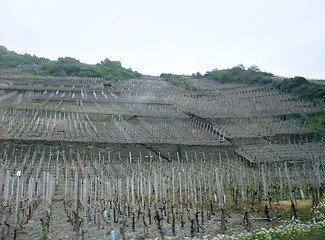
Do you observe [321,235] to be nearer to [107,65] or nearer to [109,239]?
[109,239]

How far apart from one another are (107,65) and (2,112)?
5424cm

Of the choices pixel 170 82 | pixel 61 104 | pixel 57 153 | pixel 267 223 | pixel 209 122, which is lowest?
pixel 267 223

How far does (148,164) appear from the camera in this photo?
22219 mm

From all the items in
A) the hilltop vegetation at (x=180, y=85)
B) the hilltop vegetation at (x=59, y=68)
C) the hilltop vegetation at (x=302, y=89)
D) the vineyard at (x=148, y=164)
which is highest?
the hilltop vegetation at (x=59, y=68)

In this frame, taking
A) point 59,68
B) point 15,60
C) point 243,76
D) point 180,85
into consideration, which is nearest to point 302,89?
point 243,76

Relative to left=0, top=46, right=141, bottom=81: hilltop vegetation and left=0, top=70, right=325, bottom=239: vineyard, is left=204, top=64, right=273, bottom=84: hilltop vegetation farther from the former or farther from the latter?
left=0, top=46, right=141, bottom=81: hilltop vegetation

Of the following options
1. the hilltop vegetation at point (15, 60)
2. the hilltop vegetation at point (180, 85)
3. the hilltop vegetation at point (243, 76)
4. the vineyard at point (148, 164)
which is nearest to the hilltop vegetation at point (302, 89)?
the vineyard at point (148, 164)

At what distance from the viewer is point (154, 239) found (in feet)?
32.0

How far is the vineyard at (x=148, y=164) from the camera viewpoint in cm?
1146

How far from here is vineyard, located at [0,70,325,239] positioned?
11461mm

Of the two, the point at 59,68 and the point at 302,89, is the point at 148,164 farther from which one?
the point at 59,68

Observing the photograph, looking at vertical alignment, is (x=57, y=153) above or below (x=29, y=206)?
above

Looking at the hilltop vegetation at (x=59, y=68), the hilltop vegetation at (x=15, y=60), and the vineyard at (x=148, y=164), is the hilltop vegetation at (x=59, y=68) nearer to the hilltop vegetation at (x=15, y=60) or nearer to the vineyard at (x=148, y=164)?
the hilltop vegetation at (x=15, y=60)

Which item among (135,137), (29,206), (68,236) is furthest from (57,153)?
(68,236)
